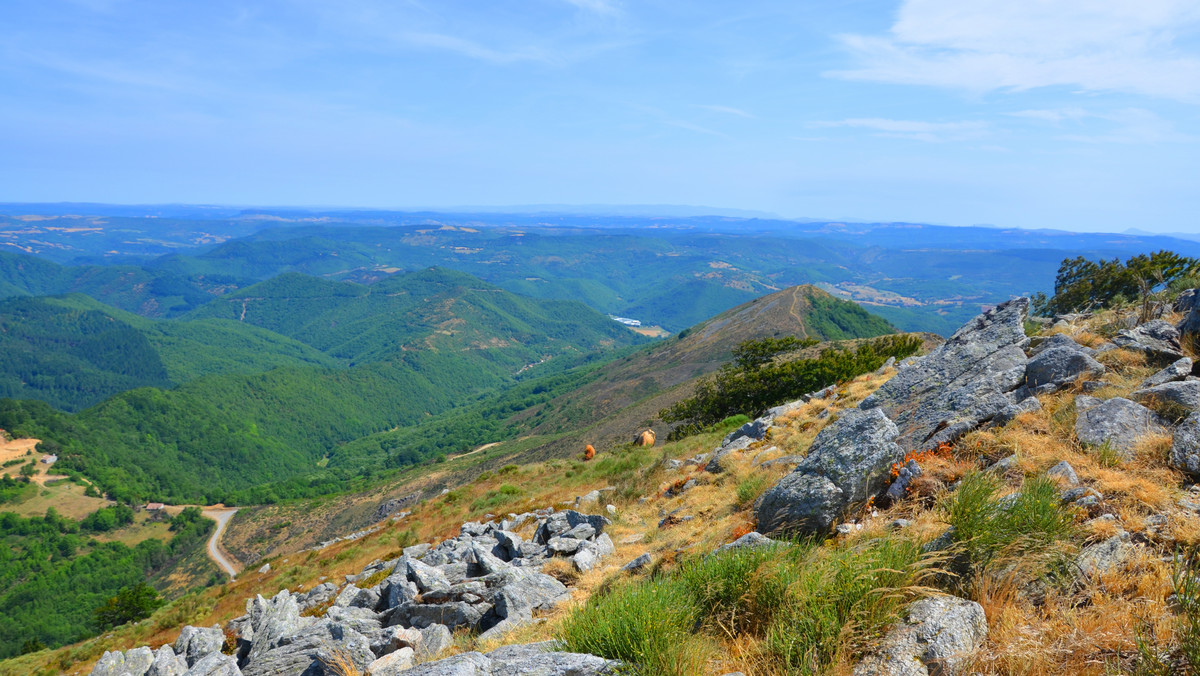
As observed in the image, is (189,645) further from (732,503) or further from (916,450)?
(916,450)

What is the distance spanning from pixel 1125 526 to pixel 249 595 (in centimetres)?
3197

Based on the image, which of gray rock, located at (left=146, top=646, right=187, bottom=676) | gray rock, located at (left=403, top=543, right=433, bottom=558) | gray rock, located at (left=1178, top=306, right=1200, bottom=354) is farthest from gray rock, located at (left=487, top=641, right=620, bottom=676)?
gray rock, located at (left=403, top=543, right=433, bottom=558)

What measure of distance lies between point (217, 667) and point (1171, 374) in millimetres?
19379

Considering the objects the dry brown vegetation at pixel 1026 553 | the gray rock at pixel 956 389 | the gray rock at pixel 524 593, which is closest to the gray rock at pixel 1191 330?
the dry brown vegetation at pixel 1026 553

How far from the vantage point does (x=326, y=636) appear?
9.66m

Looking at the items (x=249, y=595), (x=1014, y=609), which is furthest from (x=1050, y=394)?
(x=249, y=595)

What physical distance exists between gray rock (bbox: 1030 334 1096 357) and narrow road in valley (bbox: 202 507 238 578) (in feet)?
294

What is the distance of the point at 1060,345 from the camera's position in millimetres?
11438

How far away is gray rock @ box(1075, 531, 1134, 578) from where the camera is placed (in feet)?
17.3

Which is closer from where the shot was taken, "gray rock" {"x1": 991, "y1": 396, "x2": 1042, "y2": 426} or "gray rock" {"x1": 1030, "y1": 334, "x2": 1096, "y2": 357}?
"gray rock" {"x1": 991, "y1": 396, "x2": 1042, "y2": 426}

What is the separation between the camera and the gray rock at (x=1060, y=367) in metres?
10.2

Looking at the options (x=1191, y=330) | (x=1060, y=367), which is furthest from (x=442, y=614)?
(x=1191, y=330)

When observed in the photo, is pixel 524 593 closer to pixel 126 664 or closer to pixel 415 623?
pixel 415 623

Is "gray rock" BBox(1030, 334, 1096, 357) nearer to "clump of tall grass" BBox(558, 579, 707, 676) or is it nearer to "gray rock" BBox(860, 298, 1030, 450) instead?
"gray rock" BBox(860, 298, 1030, 450)
